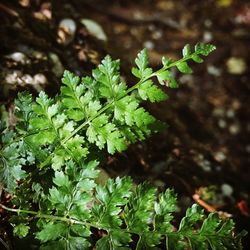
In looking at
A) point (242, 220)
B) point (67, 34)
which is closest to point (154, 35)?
point (67, 34)

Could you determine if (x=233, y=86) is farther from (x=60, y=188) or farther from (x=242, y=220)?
(x=60, y=188)

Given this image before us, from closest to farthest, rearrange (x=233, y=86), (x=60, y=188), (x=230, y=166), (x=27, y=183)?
(x=60, y=188) < (x=27, y=183) < (x=230, y=166) < (x=233, y=86)

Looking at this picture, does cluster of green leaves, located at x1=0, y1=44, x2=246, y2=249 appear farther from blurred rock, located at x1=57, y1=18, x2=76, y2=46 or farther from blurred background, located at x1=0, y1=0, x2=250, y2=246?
blurred rock, located at x1=57, y1=18, x2=76, y2=46

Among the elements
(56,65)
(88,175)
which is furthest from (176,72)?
(88,175)

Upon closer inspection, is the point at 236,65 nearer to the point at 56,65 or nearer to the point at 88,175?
the point at 56,65

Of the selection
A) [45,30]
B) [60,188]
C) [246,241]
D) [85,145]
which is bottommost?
[246,241]

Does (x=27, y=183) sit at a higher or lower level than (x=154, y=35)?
lower

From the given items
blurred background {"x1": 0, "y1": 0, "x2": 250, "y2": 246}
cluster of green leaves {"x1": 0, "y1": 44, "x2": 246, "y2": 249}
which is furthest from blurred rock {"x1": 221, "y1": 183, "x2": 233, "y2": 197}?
cluster of green leaves {"x1": 0, "y1": 44, "x2": 246, "y2": 249}

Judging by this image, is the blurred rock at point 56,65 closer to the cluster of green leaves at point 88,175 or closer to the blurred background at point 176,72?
the blurred background at point 176,72

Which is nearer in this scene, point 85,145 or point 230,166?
point 85,145

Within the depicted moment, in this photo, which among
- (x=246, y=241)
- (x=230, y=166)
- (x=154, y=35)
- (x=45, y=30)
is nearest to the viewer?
(x=246, y=241)
